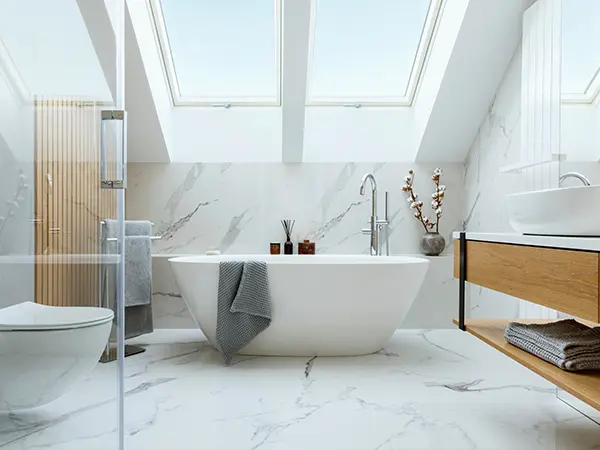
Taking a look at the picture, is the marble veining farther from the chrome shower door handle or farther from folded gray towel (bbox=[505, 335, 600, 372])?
the chrome shower door handle

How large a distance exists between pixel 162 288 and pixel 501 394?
258cm

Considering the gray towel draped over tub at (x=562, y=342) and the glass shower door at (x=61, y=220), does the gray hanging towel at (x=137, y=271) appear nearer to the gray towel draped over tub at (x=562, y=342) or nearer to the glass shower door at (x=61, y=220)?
the glass shower door at (x=61, y=220)

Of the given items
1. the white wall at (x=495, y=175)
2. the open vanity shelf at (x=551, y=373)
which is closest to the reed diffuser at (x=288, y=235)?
the white wall at (x=495, y=175)

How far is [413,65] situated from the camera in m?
4.13

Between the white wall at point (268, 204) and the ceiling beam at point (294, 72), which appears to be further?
the white wall at point (268, 204)

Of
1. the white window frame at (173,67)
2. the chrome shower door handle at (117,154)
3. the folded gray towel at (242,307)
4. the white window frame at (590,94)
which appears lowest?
the folded gray towel at (242,307)

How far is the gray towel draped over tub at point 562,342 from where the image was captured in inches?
68.9

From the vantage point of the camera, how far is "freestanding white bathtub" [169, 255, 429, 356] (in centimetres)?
315

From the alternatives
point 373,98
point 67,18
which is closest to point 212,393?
point 67,18

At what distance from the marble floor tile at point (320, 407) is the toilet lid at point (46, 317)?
0.16 m

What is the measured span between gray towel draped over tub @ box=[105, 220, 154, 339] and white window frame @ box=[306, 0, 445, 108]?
5.75ft

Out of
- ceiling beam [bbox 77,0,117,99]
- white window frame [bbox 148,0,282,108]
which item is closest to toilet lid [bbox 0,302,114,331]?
ceiling beam [bbox 77,0,117,99]

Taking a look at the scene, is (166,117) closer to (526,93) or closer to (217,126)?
(217,126)

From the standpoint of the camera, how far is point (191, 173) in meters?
4.35
